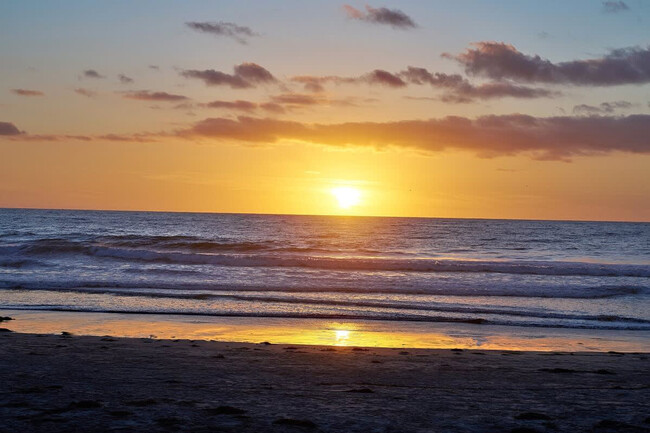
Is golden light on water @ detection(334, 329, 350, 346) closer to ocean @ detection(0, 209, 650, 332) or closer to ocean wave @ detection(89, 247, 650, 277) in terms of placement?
ocean @ detection(0, 209, 650, 332)

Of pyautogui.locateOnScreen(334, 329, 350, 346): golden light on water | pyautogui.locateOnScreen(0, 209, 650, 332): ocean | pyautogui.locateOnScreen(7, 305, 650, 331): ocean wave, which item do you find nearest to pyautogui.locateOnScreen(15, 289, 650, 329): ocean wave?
pyautogui.locateOnScreen(0, 209, 650, 332): ocean

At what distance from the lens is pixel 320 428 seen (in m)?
6.75

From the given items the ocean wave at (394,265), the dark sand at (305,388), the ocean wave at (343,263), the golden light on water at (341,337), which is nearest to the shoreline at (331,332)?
the golden light on water at (341,337)

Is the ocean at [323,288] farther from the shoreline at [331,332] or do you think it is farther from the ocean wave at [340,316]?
the shoreline at [331,332]

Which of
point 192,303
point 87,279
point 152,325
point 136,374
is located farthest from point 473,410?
point 87,279

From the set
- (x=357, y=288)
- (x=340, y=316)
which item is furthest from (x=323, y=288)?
(x=340, y=316)

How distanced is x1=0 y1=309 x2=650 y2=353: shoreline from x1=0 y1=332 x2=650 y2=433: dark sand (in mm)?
2019

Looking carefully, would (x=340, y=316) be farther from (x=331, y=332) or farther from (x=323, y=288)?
(x=323, y=288)

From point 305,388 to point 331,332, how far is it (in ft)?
25.3

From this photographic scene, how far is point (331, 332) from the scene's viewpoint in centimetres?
1675

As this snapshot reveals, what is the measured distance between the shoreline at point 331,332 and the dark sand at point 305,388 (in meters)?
2.02

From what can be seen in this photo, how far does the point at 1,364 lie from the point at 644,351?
13.6 metres

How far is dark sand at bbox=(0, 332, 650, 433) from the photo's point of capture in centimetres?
698

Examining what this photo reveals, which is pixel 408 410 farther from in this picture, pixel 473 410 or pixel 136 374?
pixel 136 374
